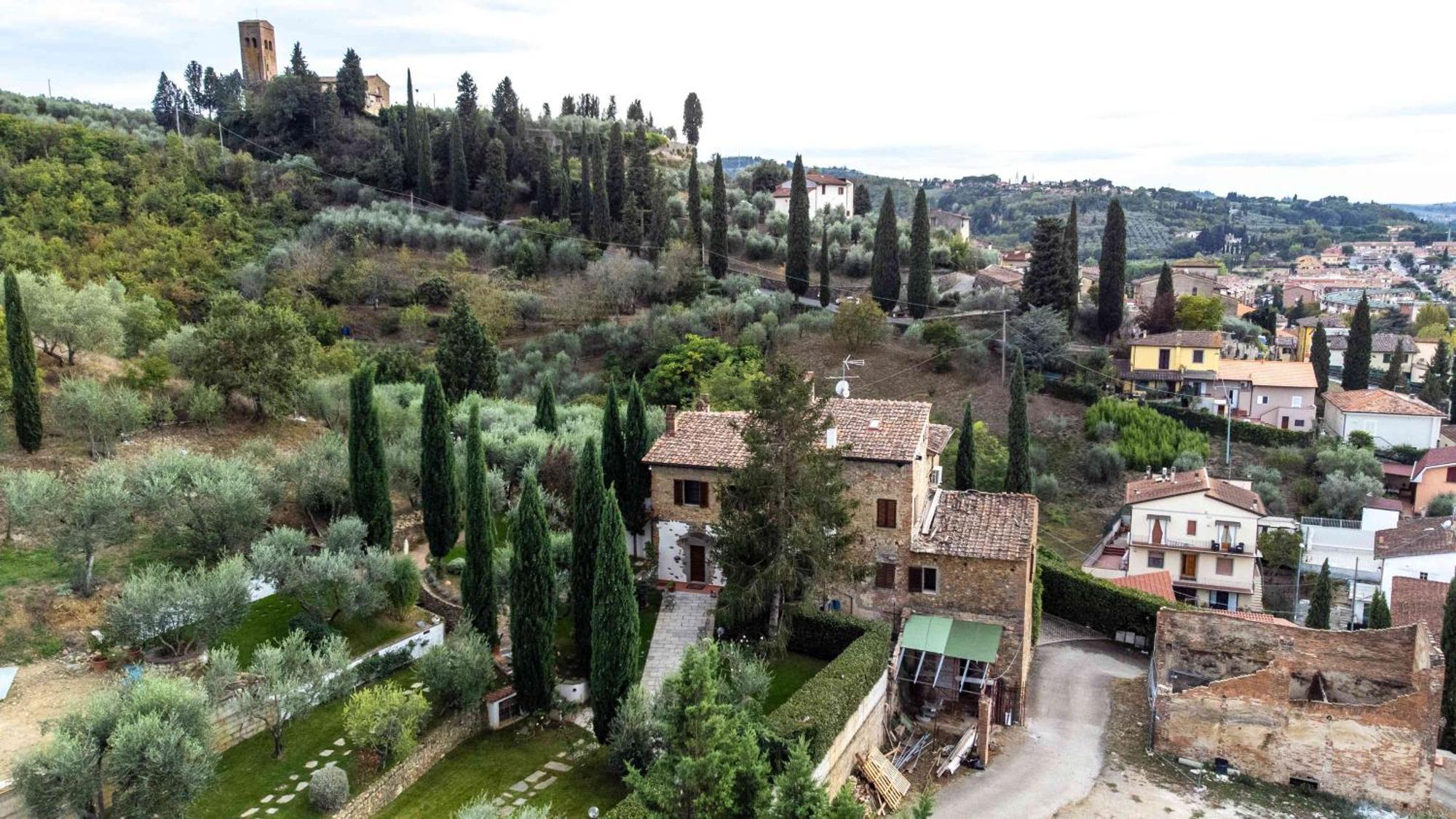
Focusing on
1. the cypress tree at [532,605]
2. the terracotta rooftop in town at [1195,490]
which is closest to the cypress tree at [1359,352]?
the terracotta rooftop in town at [1195,490]

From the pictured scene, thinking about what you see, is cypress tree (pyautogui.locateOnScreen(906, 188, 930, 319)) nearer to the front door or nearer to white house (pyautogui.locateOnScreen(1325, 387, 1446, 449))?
white house (pyautogui.locateOnScreen(1325, 387, 1446, 449))

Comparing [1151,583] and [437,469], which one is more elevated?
[437,469]

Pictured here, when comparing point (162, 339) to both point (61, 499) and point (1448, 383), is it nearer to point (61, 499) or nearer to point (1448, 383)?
point (61, 499)

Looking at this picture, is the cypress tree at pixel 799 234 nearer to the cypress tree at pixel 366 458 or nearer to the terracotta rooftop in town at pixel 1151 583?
the terracotta rooftop in town at pixel 1151 583

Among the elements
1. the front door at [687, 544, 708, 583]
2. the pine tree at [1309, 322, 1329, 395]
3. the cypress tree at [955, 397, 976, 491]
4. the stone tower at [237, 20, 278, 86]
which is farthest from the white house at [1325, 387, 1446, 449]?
the stone tower at [237, 20, 278, 86]

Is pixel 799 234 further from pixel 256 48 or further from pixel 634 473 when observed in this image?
pixel 256 48

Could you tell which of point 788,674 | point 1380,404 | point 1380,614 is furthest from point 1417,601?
point 788,674
